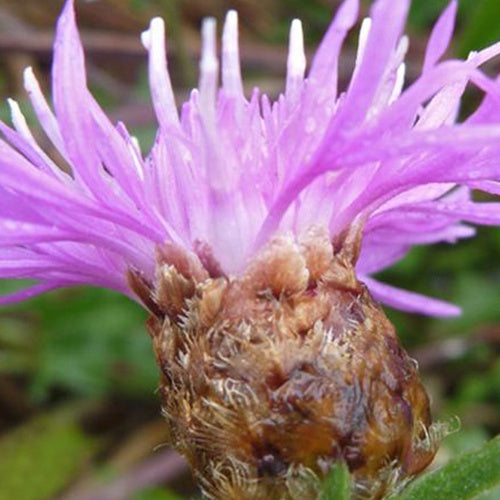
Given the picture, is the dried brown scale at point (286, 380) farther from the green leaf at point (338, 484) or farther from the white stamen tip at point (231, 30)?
the white stamen tip at point (231, 30)

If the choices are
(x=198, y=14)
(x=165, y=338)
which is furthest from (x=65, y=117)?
(x=198, y=14)

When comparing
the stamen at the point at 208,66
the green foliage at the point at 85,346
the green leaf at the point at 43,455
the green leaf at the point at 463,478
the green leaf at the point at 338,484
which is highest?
the stamen at the point at 208,66

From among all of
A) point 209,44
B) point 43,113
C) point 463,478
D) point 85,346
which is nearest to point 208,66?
point 209,44

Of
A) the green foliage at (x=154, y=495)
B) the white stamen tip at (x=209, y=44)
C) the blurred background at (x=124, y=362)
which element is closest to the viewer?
the white stamen tip at (x=209, y=44)

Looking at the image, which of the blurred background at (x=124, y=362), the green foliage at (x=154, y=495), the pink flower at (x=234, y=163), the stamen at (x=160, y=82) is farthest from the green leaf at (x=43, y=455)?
the stamen at (x=160, y=82)

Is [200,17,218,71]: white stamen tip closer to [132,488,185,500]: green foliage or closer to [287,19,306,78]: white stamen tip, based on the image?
[287,19,306,78]: white stamen tip

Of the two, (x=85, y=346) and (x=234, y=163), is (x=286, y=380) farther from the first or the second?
(x=85, y=346)
